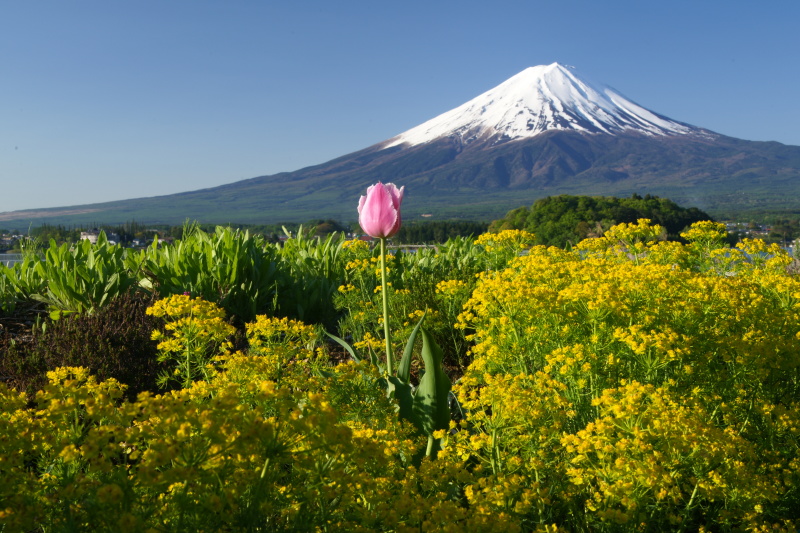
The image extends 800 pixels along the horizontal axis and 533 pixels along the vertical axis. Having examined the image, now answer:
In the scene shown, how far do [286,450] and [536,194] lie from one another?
194 m

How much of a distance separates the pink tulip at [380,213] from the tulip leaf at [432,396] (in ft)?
2.36

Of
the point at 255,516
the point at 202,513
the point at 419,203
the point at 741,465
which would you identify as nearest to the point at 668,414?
the point at 741,465

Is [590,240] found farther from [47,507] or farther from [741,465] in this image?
[47,507]

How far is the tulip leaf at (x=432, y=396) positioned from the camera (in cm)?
263

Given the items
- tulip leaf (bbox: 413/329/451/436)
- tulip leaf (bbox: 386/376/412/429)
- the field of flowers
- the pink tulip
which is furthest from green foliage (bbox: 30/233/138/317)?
tulip leaf (bbox: 413/329/451/436)

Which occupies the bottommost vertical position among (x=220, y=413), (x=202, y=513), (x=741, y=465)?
(x=741, y=465)

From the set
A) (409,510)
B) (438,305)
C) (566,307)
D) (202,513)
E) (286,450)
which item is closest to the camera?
(202,513)

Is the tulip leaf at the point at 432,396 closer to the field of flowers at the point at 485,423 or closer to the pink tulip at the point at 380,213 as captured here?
the field of flowers at the point at 485,423

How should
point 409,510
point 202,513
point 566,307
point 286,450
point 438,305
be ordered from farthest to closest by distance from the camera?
point 438,305, point 566,307, point 409,510, point 286,450, point 202,513

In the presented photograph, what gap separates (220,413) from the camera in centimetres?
138

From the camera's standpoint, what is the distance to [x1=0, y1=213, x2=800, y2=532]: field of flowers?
4.59ft

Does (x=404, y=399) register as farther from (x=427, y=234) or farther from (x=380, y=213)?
(x=427, y=234)

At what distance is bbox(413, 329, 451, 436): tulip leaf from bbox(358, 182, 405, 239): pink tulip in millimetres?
718

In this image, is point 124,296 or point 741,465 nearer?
point 741,465
